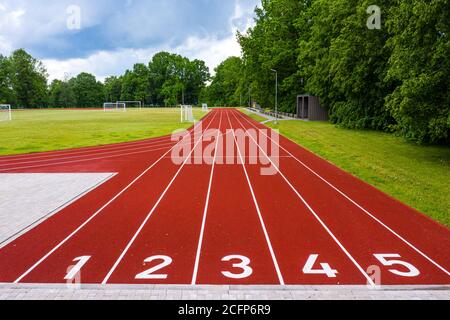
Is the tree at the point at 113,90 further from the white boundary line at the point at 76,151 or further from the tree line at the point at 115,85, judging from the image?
the white boundary line at the point at 76,151

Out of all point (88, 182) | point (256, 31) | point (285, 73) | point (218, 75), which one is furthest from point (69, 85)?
point (88, 182)

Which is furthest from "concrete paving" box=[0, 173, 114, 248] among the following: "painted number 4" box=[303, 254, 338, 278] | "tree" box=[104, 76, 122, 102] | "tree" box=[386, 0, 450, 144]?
"tree" box=[104, 76, 122, 102]

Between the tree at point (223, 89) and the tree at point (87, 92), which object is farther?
the tree at point (223, 89)

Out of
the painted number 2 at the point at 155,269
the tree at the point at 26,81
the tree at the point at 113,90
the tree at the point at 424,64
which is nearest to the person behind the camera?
the painted number 2 at the point at 155,269

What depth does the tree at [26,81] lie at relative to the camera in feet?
319

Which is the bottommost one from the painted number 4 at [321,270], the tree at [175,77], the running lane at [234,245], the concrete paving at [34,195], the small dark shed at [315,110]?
the painted number 4 at [321,270]

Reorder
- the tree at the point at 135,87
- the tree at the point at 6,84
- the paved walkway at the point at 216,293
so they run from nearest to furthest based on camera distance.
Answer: the paved walkway at the point at 216,293
the tree at the point at 6,84
the tree at the point at 135,87

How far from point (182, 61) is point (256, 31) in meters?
79.2

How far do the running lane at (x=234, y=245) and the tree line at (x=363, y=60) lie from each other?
9235 millimetres

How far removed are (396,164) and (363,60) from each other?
44.3 ft

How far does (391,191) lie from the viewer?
468 inches

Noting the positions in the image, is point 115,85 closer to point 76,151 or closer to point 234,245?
point 76,151

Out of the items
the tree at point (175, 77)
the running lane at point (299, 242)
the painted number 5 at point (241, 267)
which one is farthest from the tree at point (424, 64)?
the tree at point (175, 77)

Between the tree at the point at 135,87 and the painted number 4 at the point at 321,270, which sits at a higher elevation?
the tree at the point at 135,87
